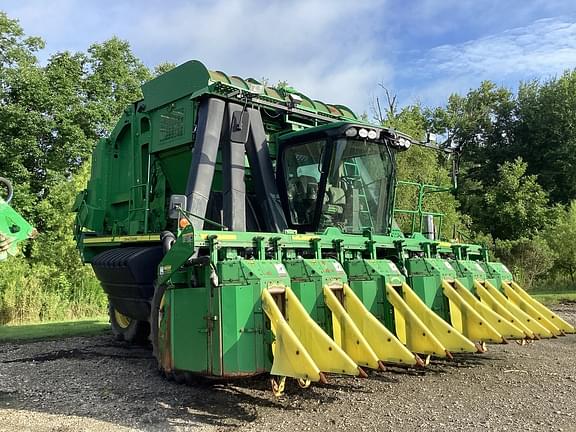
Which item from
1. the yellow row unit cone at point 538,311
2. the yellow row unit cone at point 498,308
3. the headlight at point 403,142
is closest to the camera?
the yellow row unit cone at point 498,308

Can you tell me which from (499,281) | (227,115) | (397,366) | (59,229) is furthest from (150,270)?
(59,229)

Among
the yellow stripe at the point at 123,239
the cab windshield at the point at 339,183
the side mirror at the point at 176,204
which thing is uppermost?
the cab windshield at the point at 339,183

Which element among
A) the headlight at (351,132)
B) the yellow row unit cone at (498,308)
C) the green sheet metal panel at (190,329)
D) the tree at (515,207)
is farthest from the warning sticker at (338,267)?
the tree at (515,207)

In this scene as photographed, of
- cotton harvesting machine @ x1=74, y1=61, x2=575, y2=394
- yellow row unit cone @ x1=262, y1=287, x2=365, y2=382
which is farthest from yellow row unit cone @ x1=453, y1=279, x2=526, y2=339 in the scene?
yellow row unit cone @ x1=262, y1=287, x2=365, y2=382

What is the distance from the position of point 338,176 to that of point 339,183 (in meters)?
0.11

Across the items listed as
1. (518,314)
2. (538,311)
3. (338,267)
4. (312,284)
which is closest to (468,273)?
(518,314)

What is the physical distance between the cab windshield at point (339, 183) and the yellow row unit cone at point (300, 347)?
222cm

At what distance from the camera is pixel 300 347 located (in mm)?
4480

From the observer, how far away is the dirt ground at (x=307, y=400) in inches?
176

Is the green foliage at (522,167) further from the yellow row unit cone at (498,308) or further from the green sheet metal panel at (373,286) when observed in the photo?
the green sheet metal panel at (373,286)

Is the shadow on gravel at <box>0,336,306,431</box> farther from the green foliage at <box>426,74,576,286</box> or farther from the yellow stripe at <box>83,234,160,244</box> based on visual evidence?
the green foliage at <box>426,74,576,286</box>

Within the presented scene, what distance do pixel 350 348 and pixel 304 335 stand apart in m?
0.53

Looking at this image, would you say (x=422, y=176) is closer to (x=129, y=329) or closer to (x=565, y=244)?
(x=565, y=244)

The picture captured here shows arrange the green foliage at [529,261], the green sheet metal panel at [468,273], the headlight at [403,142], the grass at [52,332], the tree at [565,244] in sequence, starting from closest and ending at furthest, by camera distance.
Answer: the green sheet metal panel at [468,273] < the headlight at [403,142] < the grass at [52,332] < the green foliage at [529,261] < the tree at [565,244]
